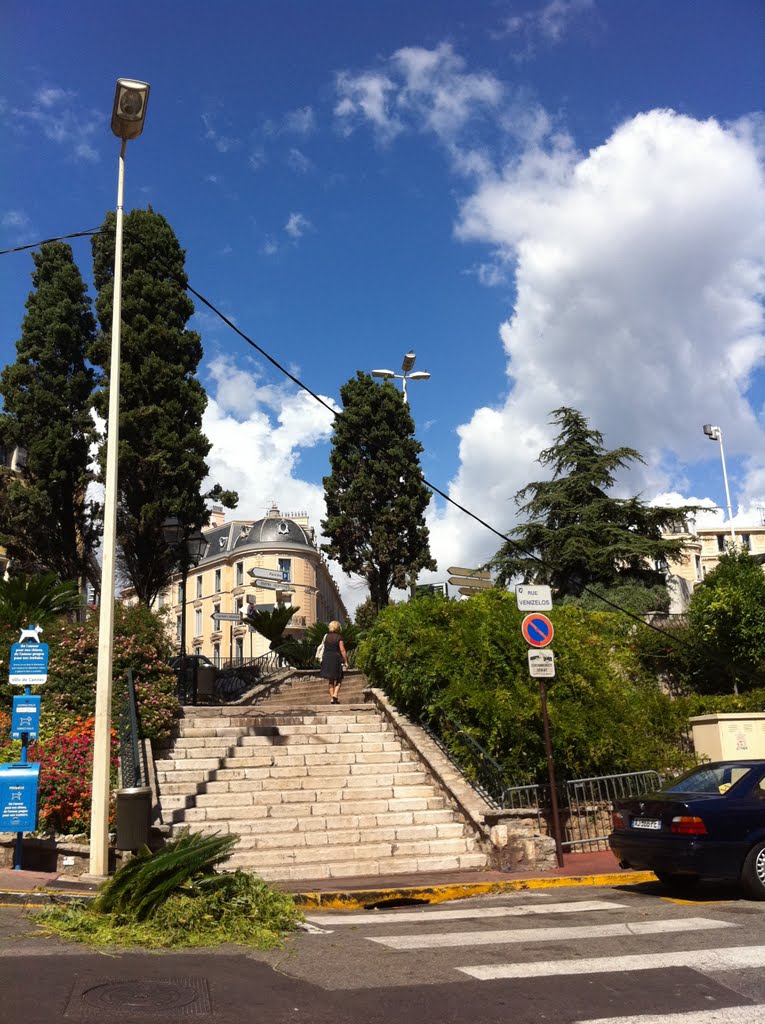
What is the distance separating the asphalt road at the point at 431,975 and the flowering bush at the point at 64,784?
334 cm

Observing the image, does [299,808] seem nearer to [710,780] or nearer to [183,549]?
[710,780]

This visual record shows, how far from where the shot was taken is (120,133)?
10781mm

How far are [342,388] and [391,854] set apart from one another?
25.4m

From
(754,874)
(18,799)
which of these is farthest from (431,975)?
(18,799)

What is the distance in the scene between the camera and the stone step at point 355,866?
9.83m

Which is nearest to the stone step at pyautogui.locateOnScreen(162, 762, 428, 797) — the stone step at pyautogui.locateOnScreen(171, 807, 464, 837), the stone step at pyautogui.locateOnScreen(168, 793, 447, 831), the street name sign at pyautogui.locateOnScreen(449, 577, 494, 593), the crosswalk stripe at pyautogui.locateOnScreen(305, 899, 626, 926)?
the stone step at pyautogui.locateOnScreen(168, 793, 447, 831)

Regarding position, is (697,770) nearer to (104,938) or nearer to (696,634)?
(104,938)

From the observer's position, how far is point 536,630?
447 inches

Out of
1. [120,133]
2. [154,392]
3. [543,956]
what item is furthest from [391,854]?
[154,392]

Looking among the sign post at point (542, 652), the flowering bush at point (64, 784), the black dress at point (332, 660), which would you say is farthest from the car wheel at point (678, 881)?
the black dress at point (332, 660)

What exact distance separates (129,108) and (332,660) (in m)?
11.1

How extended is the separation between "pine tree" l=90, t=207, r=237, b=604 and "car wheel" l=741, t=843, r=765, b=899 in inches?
760

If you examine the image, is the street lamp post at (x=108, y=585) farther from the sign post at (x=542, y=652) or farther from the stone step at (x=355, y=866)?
the sign post at (x=542, y=652)

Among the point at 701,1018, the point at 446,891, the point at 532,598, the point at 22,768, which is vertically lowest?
the point at 446,891
